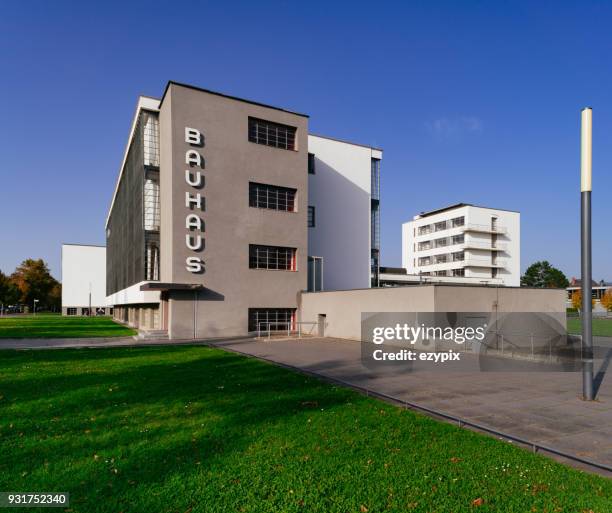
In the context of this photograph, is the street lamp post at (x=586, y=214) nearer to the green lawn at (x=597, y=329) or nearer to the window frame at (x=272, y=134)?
the green lawn at (x=597, y=329)

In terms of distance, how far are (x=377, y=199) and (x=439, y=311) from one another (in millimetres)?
23251

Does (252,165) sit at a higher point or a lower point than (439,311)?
higher

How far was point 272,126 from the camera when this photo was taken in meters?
30.5

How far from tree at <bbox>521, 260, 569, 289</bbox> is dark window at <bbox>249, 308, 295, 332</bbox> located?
94.2 metres

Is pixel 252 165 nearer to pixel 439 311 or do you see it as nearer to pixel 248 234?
pixel 248 234

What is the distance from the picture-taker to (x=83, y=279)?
9019 cm

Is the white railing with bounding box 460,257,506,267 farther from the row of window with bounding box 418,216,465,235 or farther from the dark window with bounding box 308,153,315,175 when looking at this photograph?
the dark window with bounding box 308,153,315,175

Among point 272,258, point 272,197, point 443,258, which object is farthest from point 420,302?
point 443,258

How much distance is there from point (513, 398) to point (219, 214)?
21.8m

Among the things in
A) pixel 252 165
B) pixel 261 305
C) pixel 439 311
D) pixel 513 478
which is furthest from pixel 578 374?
pixel 252 165

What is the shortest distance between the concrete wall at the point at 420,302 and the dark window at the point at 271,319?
1.57 m

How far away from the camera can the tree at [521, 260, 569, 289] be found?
105 meters

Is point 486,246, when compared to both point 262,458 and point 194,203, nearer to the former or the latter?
point 194,203

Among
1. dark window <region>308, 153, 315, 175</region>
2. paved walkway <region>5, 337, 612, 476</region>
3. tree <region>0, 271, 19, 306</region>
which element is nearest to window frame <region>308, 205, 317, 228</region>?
dark window <region>308, 153, 315, 175</region>
